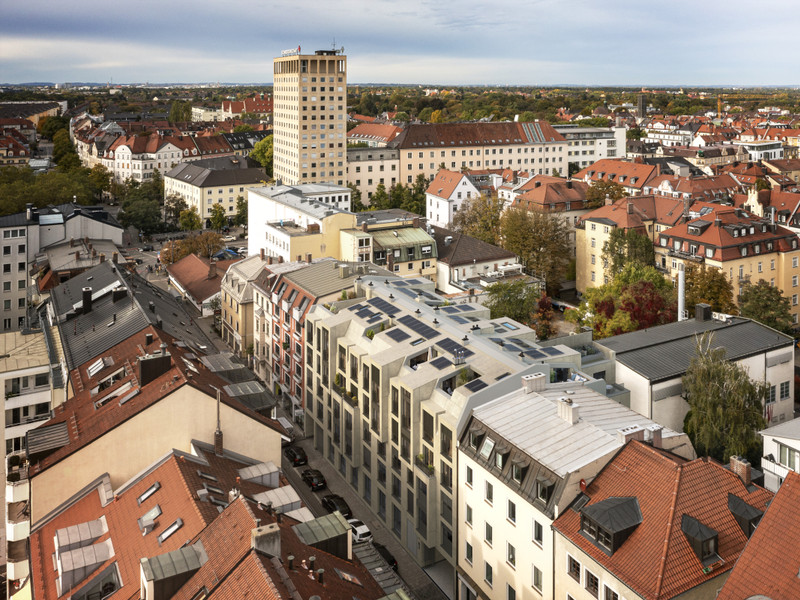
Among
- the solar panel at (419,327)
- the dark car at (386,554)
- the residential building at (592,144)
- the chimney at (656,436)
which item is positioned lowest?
the dark car at (386,554)

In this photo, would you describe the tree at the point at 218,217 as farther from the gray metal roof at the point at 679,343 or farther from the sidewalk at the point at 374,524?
the gray metal roof at the point at 679,343

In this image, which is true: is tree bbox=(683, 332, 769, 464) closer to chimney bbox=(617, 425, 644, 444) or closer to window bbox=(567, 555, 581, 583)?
chimney bbox=(617, 425, 644, 444)

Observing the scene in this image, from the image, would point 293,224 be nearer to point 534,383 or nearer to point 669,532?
point 534,383

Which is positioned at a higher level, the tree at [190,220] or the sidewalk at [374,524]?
the tree at [190,220]

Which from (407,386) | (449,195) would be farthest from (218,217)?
(407,386)

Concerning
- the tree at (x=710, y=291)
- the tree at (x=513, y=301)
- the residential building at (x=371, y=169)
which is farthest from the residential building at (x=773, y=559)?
Result: the residential building at (x=371, y=169)

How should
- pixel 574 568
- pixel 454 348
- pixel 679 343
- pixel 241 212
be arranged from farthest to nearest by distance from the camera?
1. pixel 241 212
2. pixel 679 343
3. pixel 454 348
4. pixel 574 568
